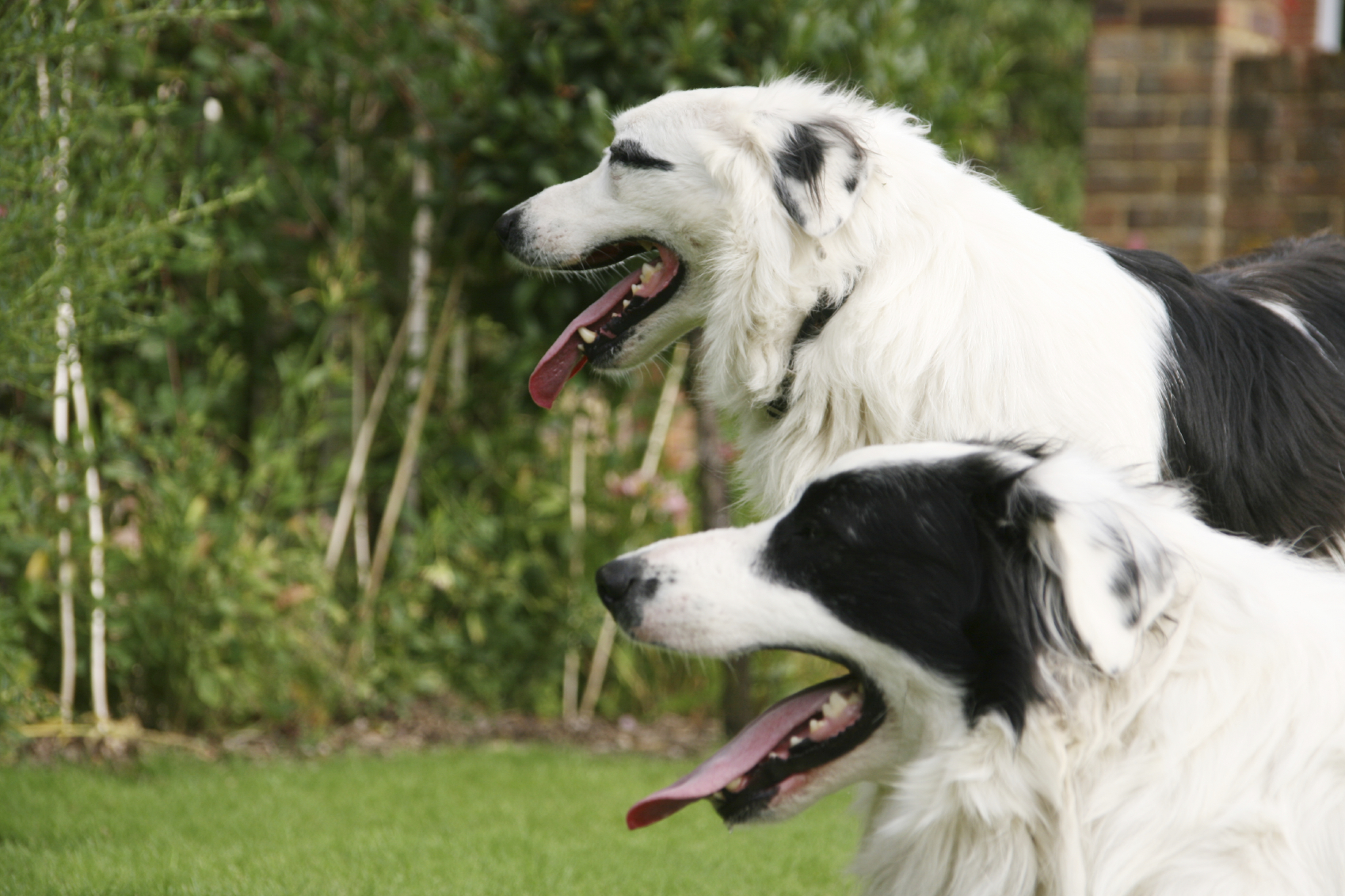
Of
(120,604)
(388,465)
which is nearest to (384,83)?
(388,465)

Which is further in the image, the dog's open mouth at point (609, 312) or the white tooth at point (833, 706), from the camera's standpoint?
the dog's open mouth at point (609, 312)

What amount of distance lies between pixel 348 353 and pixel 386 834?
268 cm

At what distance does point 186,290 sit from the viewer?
18.5ft

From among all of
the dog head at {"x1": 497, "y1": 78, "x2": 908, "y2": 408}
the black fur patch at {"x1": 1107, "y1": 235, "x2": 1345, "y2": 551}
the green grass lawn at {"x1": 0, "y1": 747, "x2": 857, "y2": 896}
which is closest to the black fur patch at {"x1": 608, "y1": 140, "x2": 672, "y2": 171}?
the dog head at {"x1": 497, "y1": 78, "x2": 908, "y2": 408}

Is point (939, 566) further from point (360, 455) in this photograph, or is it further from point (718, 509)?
point (360, 455)

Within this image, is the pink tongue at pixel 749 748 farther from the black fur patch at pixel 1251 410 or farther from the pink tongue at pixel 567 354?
the pink tongue at pixel 567 354

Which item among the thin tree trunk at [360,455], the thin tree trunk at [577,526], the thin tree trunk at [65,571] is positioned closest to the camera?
the thin tree trunk at [65,571]

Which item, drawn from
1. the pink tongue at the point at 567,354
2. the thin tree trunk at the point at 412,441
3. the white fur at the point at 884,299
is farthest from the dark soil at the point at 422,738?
the white fur at the point at 884,299

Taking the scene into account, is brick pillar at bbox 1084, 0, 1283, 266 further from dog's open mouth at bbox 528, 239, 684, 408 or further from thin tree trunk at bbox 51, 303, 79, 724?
thin tree trunk at bbox 51, 303, 79, 724

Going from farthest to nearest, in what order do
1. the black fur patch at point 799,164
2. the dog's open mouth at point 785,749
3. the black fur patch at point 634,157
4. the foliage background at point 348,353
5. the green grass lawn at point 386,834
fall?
1. the foliage background at point 348,353
2. the green grass lawn at point 386,834
3. the black fur patch at point 634,157
4. the black fur patch at point 799,164
5. the dog's open mouth at point 785,749

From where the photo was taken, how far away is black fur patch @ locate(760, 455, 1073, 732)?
2.00m

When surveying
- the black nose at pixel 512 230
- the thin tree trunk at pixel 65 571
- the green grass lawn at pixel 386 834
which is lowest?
the green grass lawn at pixel 386 834

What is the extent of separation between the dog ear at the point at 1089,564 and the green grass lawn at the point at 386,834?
1279mm

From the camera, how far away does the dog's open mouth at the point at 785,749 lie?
217 cm
